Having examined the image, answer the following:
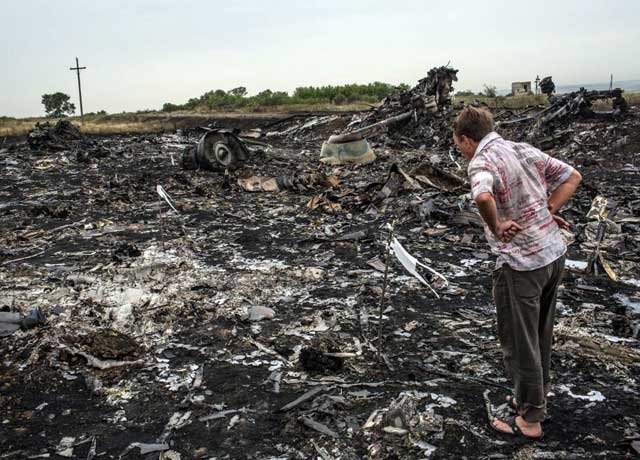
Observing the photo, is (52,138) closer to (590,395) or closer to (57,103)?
(590,395)

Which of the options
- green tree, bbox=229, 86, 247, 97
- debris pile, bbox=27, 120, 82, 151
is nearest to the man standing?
debris pile, bbox=27, 120, 82, 151

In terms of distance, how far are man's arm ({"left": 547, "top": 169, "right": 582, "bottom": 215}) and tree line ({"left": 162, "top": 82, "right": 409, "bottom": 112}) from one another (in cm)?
3702

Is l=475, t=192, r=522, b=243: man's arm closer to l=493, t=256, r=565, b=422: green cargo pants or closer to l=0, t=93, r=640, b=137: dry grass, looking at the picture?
l=493, t=256, r=565, b=422: green cargo pants

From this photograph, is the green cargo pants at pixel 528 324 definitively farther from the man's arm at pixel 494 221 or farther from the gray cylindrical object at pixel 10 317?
the gray cylindrical object at pixel 10 317

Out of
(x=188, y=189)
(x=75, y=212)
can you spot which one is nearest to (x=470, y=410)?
(x=75, y=212)

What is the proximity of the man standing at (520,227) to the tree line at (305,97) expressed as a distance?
121ft

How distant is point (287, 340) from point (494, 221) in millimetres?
2525

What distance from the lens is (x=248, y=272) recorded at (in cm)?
A: 646

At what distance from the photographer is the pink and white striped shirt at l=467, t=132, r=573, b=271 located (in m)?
2.69

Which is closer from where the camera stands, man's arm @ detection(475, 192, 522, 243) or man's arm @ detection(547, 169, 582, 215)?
man's arm @ detection(475, 192, 522, 243)

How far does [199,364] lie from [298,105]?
117ft

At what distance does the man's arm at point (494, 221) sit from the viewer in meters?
2.58

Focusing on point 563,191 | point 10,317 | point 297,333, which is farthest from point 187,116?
point 563,191

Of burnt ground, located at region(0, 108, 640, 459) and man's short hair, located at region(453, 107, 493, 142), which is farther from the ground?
man's short hair, located at region(453, 107, 493, 142)
